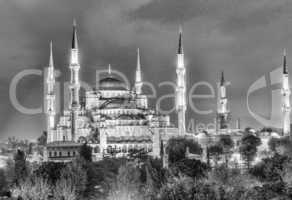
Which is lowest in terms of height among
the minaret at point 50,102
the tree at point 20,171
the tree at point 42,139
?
the tree at point 20,171

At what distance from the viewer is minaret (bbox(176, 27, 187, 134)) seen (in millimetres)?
61912

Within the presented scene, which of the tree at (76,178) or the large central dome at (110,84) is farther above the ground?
the large central dome at (110,84)

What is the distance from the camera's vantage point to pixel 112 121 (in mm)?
64750

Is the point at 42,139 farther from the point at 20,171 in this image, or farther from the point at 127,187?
the point at 127,187

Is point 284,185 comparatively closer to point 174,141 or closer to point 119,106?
point 174,141

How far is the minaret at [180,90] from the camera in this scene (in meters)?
61.9

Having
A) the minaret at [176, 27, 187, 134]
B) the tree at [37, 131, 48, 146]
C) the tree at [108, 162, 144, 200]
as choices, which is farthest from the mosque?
the tree at [108, 162, 144, 200]

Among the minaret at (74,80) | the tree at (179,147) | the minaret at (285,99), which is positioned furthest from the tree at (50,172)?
the minaret at (285,99)

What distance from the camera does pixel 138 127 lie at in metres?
64.8

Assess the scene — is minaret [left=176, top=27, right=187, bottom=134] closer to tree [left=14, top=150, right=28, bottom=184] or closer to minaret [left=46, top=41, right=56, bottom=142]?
minaret [left=46, top=41, right=56, bottom=142]

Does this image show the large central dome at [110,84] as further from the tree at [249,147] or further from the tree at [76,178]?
the tree at [76,178]

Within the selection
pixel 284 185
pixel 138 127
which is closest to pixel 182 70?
pixel 138 127

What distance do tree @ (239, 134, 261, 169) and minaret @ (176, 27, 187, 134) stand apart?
551 centimetres

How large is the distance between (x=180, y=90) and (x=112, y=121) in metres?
7.01
